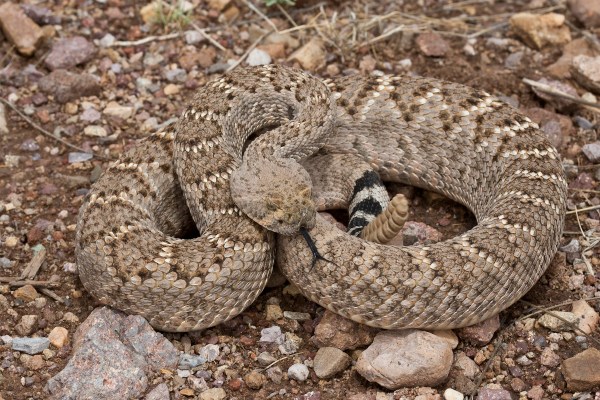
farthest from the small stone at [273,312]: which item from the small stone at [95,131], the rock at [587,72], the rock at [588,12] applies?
the rock at [588,12]

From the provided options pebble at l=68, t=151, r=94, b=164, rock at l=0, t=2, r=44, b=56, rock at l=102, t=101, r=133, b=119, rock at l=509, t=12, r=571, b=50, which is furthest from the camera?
rock at l=509, t=12, r=571, b=50

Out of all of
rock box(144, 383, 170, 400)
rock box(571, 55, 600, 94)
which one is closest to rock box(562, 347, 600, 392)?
rock box(144, 383, 170, 400)

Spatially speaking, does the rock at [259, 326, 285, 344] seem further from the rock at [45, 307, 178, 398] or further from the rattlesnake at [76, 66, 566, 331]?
the rock at [45, 307, 178, 398]

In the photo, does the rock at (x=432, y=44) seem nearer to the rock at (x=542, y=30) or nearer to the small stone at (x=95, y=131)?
the rock at (x=542, y=30)

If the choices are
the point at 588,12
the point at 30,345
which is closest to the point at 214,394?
the point at 30,345

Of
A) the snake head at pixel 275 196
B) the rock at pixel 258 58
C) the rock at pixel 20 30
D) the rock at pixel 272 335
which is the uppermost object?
the snake head at pixel 275 196
